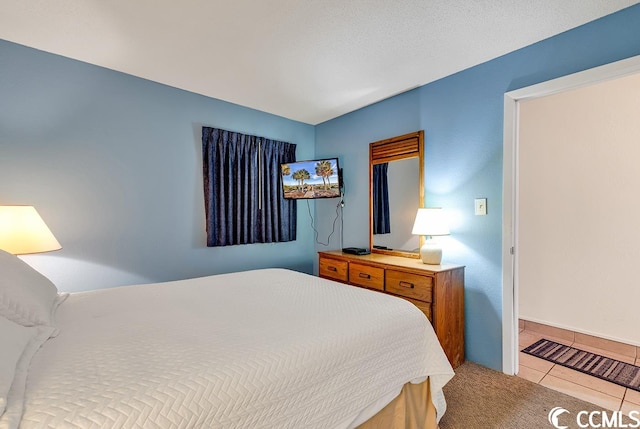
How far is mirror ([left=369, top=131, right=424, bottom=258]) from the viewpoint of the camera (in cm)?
272

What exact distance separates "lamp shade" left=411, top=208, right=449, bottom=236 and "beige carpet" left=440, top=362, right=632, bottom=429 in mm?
1047

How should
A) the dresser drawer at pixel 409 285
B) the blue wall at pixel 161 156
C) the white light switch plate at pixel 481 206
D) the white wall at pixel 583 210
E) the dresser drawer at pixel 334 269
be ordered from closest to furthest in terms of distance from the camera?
1. the blue wall at pixel 161 156
2. the dresser drawer at pixel 409 285
3. the white light switch plate at pixel 481 206
4. the white wall at pixel 583 210
5. the dresser drawer at pixel 334 269

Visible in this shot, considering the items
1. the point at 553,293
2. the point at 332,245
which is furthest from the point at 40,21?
the point at 553,293

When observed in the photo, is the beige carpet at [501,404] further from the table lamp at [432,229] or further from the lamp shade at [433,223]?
the lamp shade at [433,223]

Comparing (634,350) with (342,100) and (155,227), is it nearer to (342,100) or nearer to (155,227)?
(342,100)

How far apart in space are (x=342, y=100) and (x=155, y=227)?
2.15 meters

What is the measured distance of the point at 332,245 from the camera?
12.0 ft

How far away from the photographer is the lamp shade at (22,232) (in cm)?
174

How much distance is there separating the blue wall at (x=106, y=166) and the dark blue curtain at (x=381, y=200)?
5.07 feet

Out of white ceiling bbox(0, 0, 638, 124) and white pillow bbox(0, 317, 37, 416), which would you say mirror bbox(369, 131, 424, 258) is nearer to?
white ceiling bbox(0, 0, 638, 124)

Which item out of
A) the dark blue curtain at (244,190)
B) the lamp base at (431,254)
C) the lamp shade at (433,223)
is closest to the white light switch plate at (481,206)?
the lamp shade at (433,223)

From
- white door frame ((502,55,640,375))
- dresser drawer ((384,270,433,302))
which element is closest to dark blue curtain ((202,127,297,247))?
dresser drawer ((384,270,433,302))

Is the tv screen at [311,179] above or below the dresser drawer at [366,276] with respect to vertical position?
above

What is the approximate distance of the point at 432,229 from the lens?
2367mm
